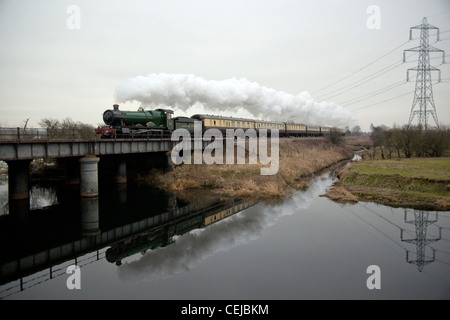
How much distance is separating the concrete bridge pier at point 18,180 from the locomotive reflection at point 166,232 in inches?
474

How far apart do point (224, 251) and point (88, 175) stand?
14.7m

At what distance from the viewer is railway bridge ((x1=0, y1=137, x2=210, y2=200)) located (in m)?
19.4

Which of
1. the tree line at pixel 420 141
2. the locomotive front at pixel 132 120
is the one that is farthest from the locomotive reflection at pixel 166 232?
the tree line at pixel 420 141

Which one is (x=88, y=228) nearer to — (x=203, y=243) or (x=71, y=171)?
(x=203, y=243)

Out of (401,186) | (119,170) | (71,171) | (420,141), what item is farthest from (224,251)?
(420,141)

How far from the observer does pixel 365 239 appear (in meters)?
14.5

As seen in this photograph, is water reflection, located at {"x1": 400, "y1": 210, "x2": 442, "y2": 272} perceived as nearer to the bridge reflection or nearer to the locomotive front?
the bridge reflection

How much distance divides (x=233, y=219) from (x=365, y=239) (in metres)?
7.57

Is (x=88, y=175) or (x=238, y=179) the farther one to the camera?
(x=238, y=179)

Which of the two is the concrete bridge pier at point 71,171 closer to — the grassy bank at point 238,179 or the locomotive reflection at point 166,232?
the grassy bank at point 238,179

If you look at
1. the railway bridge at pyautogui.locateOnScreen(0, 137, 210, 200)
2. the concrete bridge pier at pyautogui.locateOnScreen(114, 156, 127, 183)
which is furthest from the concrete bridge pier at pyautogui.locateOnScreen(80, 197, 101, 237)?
the concrete bridge pier at pyautogui.locateOnScreen(114, 156, 127, 183)

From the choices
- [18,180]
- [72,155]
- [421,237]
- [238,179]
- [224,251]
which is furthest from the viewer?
[238,179]

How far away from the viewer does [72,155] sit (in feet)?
Result: 73.0
